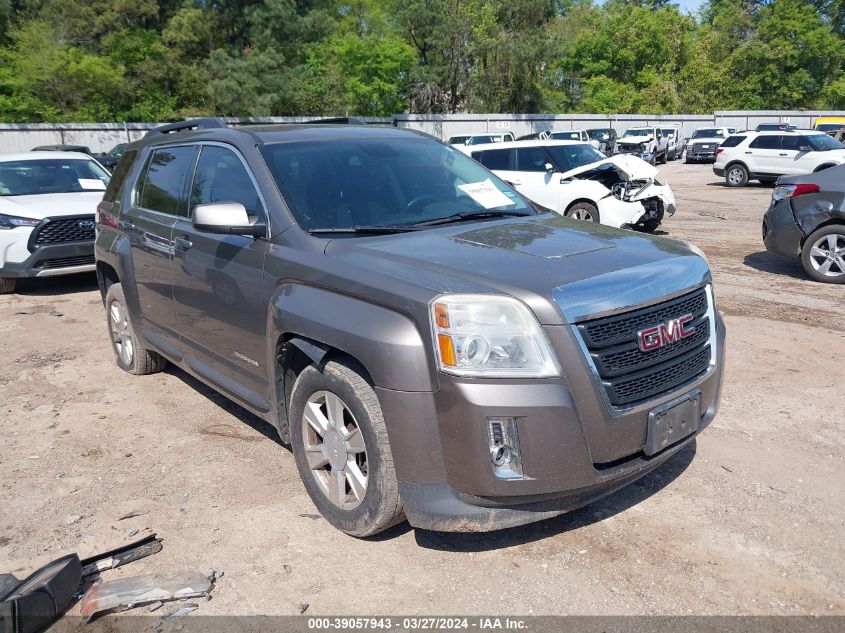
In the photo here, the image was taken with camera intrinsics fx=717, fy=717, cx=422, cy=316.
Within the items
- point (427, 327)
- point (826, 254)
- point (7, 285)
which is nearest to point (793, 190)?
point (826, 254)

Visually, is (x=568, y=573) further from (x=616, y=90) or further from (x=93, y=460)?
(x=616, y=90)

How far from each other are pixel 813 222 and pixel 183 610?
8.29 metres

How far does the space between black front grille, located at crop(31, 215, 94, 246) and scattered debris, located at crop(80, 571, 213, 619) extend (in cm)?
679

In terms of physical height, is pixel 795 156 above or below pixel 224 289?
below

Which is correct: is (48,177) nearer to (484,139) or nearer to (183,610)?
(183,610)

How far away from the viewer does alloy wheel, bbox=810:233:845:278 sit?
8375 mm

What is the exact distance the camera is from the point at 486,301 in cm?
279

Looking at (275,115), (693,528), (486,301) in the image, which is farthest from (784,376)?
(275,115)

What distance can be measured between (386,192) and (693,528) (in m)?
2.30

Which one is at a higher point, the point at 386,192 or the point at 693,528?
the point at 386,192

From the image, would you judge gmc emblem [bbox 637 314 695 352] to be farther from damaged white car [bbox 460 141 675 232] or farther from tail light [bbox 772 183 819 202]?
damaged white car [bbox 460 141 675 232]

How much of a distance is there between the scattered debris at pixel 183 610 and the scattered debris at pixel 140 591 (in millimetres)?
49

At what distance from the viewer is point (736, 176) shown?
75.3 ft

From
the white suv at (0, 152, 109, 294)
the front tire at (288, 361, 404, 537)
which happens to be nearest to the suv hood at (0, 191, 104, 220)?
the white suv at (0, 152, 109, 294)
